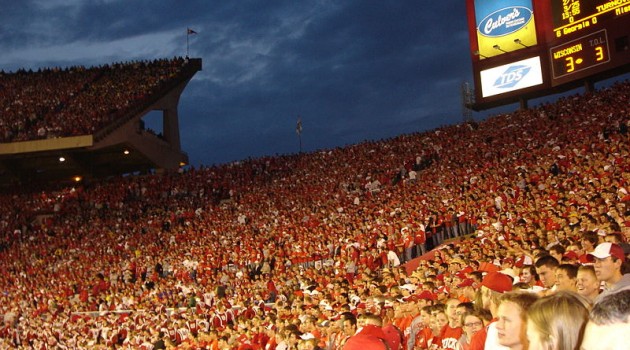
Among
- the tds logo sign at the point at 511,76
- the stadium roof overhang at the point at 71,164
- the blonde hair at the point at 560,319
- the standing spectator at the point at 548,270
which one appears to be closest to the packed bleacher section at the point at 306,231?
the standing spectator at the point at 548,270

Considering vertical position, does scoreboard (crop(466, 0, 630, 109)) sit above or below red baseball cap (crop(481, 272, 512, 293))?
above

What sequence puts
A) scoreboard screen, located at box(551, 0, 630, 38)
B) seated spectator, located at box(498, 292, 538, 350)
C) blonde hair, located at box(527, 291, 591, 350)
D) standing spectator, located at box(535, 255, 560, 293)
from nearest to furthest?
blonde hair, located at box(527, 291, 591, 350) < seated spectator, located at box(498, 292, 538, 350) < standing spectator, located at box(535, 255, 560, 293) < scoreboard screen, located at box(551, 0, 630, 38)

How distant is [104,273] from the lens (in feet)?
88.4

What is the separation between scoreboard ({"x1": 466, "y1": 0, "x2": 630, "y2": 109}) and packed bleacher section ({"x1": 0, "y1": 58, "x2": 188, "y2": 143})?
19.4 metres

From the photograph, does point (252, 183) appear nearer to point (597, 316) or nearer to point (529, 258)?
point (529, 258)

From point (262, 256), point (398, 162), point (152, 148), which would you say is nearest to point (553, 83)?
point (398, 162)

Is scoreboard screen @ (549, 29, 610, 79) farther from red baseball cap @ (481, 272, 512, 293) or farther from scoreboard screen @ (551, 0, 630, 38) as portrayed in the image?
red baseball cap @ (481, 272, 512, 293)

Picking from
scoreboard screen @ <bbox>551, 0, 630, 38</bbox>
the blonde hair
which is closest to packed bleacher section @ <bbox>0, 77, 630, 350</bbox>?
scoreboard screen @ <bbox>551, 0, 630, 38</bbox>

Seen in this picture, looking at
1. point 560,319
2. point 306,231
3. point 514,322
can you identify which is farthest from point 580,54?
point 560,319

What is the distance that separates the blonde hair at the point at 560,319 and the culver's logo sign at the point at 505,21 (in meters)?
26.5

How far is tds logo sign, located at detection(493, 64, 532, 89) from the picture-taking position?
90.2 ft

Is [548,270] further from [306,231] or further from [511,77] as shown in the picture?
[511,77]

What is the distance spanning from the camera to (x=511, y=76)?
27.8 metres

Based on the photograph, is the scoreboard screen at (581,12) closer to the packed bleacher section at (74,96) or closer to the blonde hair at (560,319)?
the packed bleacher section at (74,96)
